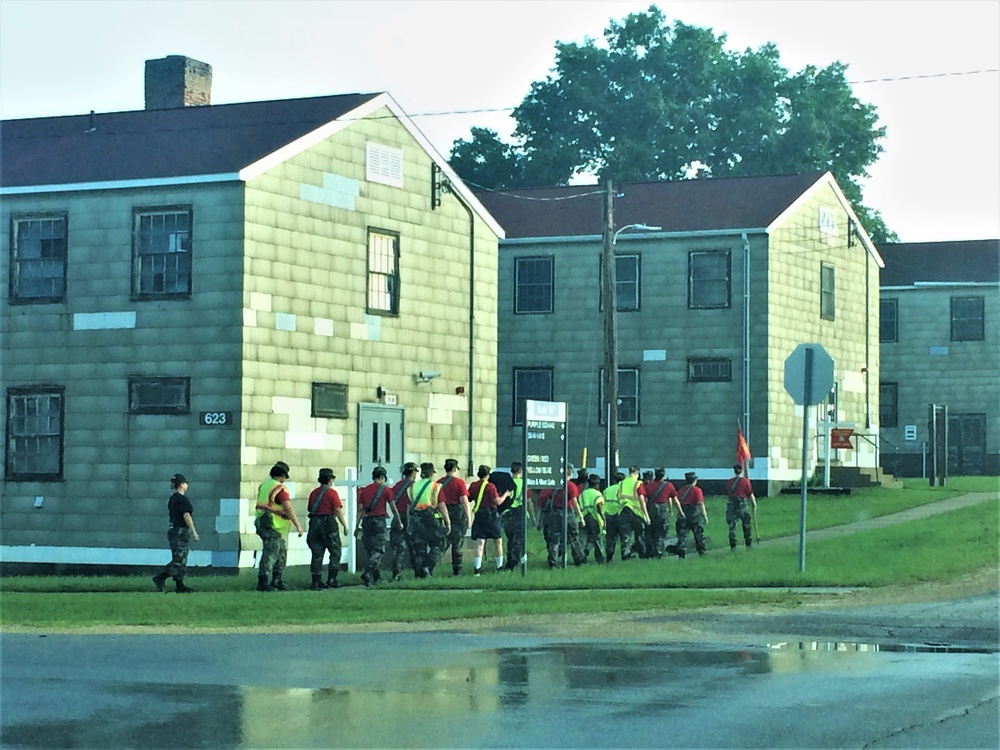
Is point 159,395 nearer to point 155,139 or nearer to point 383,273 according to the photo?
point 155,139

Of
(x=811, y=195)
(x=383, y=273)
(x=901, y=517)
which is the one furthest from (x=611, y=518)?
(x=811, y=195)

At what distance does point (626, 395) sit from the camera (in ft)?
146

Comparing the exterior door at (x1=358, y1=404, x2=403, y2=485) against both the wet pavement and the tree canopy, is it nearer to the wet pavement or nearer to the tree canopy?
the wet pavement

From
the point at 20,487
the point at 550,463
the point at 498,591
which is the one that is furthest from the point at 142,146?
the point at 498,591

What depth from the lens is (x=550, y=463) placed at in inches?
993

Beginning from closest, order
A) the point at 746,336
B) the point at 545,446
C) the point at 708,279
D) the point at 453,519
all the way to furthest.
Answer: the point at 545,446, the point at 453,519, the point at 746,336, the point at 708,279

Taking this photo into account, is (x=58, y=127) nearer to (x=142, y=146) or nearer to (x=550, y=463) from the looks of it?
(x=142, y=146)

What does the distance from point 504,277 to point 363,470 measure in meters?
16.2

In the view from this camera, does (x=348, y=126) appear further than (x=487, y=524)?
Yes

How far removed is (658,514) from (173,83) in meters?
13.2

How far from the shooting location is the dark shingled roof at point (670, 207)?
43.8 metres

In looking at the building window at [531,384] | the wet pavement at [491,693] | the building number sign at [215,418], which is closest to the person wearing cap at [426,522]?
the building number sign at [215,418]

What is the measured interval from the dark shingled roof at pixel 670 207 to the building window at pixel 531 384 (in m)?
3.44

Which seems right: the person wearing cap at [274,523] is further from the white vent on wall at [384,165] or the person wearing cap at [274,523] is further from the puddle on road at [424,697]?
the puddle on road at [424,697]
